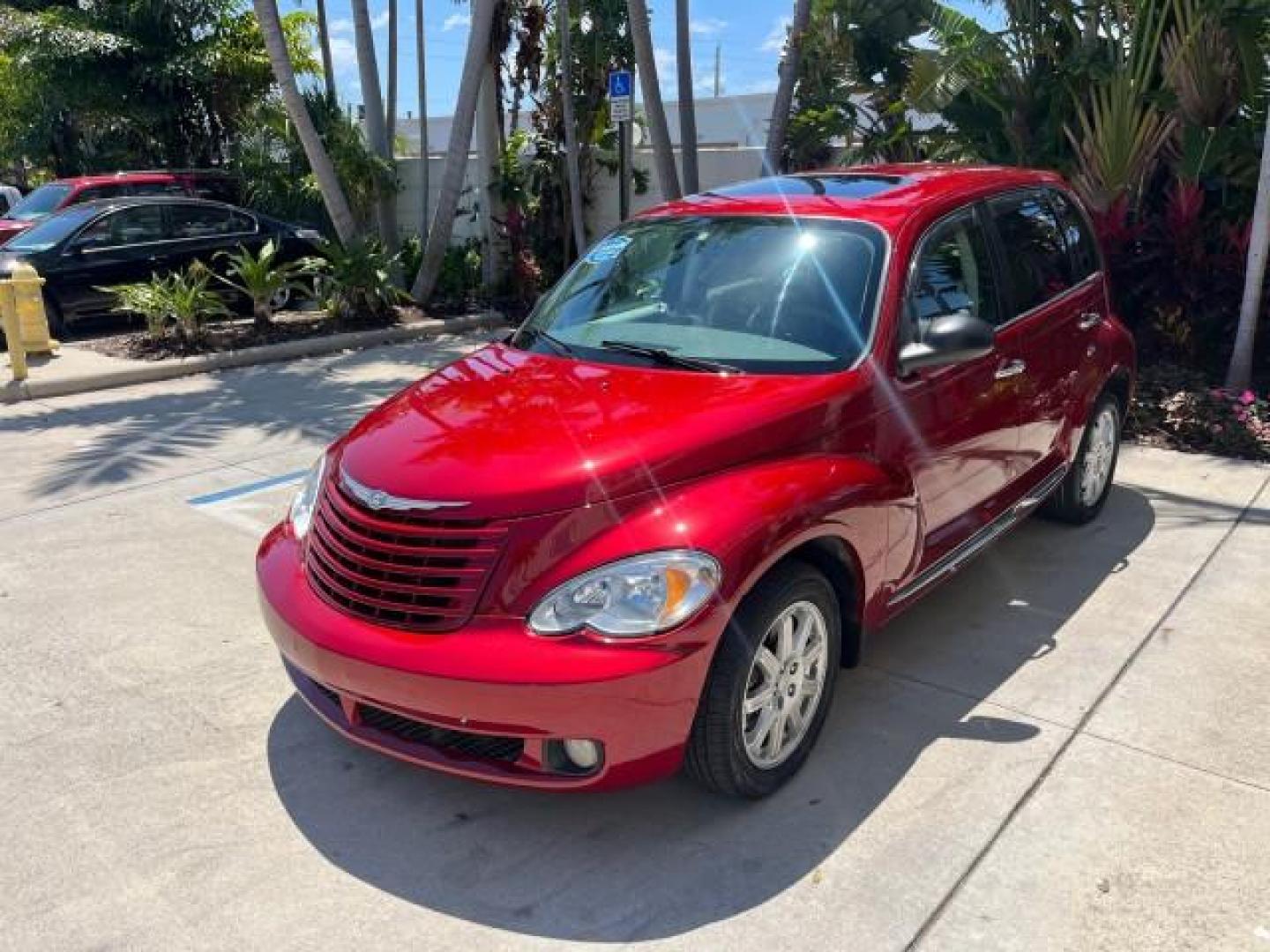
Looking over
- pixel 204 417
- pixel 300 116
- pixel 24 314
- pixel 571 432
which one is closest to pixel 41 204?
pixel 300 116

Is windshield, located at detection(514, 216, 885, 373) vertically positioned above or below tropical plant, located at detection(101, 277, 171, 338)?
above

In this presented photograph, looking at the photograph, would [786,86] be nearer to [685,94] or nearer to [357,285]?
[685,94]

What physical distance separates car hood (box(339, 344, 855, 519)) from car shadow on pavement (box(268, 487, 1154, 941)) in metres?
0.97

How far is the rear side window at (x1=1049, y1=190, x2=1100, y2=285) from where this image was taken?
5.16m

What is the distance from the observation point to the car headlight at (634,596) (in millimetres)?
2775

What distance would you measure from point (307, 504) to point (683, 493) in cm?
142

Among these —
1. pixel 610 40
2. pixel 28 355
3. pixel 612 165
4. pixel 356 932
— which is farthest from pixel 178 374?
pixel 356 932

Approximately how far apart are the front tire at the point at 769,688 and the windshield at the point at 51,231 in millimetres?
10733

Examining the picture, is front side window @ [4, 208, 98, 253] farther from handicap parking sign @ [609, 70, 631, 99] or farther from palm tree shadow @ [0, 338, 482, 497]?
handicap parking sign @ [609, 70, 631, 99]

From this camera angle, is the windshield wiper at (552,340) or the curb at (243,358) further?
the curb at (243,358)

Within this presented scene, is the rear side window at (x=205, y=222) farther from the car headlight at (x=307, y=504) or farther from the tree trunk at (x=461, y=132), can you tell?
the car headlight at (x=307, y=504)

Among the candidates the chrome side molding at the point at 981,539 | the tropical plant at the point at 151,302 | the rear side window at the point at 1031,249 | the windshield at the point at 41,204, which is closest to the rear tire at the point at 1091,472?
the chrome side molding at the point at 981,539

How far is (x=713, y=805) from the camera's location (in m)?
3.23

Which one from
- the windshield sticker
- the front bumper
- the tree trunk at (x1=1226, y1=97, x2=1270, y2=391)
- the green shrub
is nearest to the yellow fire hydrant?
the windshield sticker
